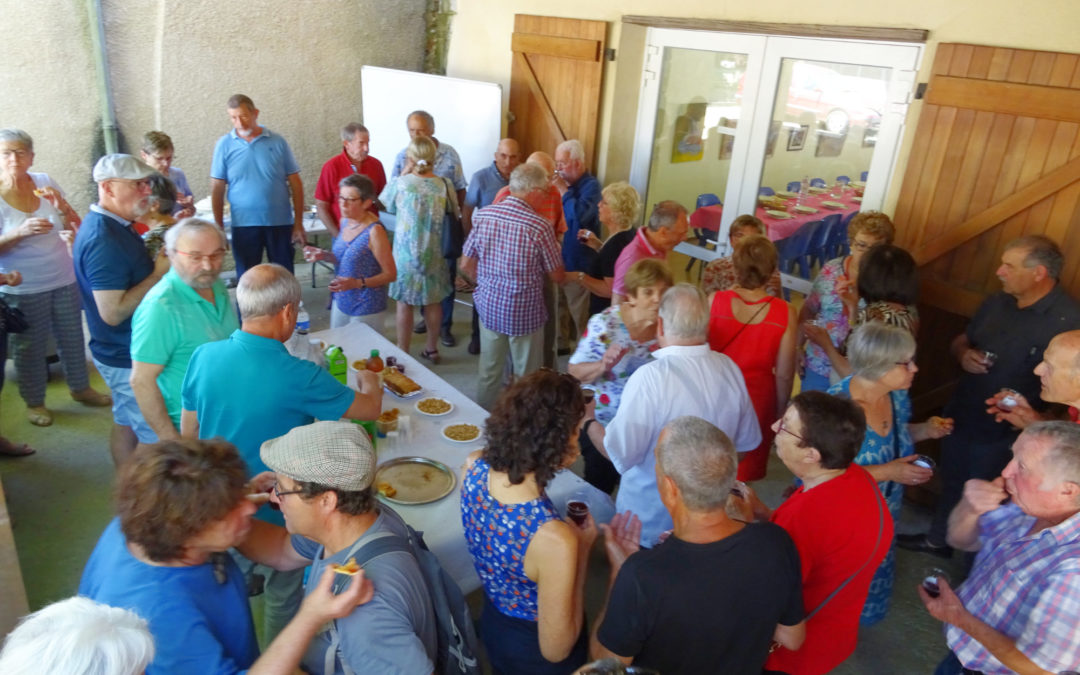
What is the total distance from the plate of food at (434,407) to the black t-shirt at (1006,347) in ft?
8.66

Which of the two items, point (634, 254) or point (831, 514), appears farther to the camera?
point (634, 254)

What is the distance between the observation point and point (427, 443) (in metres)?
3.04

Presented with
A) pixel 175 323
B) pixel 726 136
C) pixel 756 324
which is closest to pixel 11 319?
pixel 175 323

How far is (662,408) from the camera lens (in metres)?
2.54

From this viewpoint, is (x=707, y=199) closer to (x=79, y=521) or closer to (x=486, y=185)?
(x=486, y=185)

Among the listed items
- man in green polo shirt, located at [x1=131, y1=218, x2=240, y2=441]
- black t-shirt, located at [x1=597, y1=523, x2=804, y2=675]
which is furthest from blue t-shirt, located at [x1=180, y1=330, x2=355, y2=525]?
black t-shirt, located at [x1=597, y1=523, x2=804, y2=675]

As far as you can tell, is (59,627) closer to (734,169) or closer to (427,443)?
(427,443)

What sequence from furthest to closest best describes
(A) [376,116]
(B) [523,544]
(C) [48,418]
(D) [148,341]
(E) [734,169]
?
1. (A) [376,116]
2. (E) [734,169]
3. (C) [48,418]
4. (D) [148,341]
5. (B) [523,544]

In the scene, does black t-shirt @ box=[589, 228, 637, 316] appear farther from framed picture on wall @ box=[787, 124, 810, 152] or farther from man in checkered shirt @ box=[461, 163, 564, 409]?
framed picture on wall @ box=[787, 124, 810, 152]

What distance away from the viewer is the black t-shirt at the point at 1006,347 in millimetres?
3193

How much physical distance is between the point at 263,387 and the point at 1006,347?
3.32m

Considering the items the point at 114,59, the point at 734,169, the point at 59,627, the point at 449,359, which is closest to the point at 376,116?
the point at 114,59

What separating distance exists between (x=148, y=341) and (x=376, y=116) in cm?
532

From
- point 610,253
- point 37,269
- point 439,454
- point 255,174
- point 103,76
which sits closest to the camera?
point 439,454
